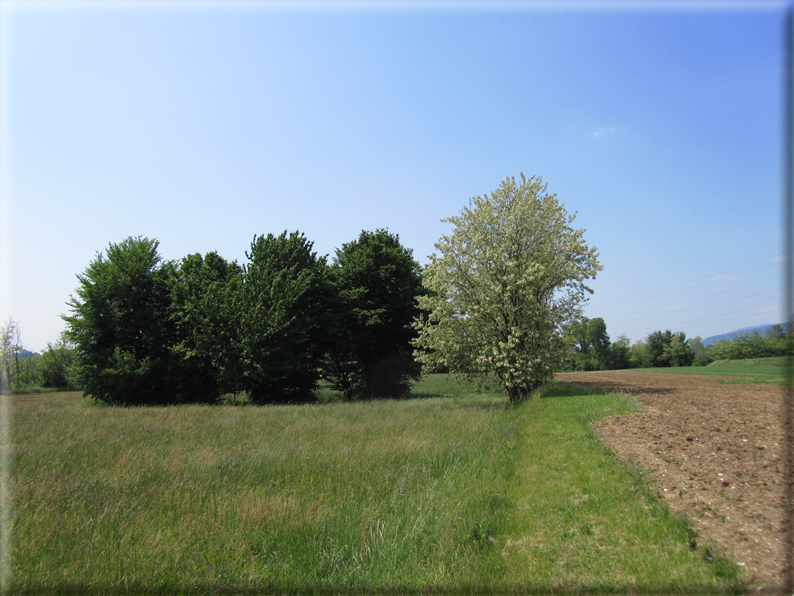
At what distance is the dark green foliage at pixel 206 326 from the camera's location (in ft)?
95.7

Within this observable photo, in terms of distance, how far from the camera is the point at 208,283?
31.7 metres

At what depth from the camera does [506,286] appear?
72.3 ft

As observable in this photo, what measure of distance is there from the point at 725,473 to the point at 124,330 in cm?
3568

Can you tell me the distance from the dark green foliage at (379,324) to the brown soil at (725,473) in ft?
81.6

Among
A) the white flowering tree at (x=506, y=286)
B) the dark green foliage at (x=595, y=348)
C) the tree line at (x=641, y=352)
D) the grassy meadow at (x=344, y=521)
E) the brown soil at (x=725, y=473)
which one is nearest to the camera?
the brown soil at (x=725, y=473)

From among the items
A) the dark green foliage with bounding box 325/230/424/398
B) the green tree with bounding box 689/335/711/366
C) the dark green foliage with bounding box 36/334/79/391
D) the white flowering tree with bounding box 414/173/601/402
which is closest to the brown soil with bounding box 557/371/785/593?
the white flowering tree with bounding box 414/173/601/402

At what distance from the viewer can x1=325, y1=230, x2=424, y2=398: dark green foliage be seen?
114ft

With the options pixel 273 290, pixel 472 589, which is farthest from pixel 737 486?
pixel 273 290

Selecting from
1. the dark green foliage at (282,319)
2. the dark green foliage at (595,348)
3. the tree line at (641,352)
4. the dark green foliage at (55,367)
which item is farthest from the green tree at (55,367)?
the dark green foliage at (595,348)

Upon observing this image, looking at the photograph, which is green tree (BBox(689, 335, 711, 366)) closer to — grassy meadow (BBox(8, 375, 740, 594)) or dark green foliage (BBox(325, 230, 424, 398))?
dark green foliage (BBox(325, 230, 424, 398))

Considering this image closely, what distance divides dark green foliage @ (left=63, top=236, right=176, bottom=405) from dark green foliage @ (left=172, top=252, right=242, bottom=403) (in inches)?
46.3

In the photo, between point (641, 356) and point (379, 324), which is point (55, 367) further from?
point (641, 356)

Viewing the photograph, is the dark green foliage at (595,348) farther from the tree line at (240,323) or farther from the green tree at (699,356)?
the tree line at (240,323)

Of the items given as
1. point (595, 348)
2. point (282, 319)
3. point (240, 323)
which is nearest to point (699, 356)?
point (595, 348)
